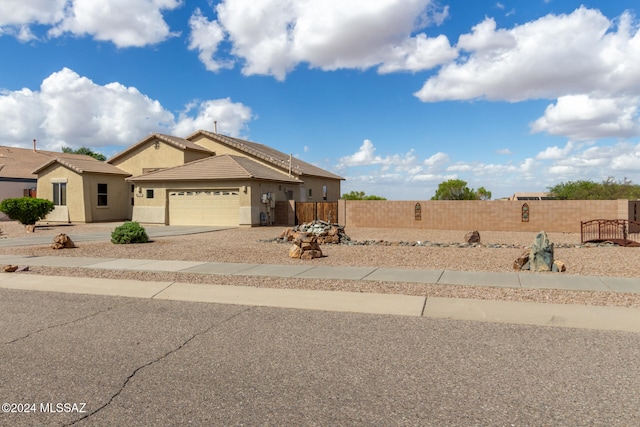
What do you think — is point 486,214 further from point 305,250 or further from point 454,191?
point 454,191

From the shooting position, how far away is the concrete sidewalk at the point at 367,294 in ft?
24.7

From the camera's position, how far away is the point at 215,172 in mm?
29094

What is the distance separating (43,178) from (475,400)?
35714mm

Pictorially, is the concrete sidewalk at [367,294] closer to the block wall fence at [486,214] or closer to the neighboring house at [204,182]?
the neighboring house at [204,182]

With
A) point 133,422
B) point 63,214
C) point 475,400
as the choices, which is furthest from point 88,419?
point 63,214

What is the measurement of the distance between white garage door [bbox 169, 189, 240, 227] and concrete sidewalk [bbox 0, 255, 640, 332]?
1508 cm

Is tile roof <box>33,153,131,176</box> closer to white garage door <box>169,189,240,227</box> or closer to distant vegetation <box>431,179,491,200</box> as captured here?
white garage door <box>169,189,240,227</box>

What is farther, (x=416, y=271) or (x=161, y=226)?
(x=161, y=226)

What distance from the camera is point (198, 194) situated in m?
29.7

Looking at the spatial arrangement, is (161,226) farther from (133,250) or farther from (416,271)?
(416,271)

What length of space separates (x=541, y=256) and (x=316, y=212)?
19.4 m

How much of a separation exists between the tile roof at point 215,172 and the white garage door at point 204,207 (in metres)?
0.92

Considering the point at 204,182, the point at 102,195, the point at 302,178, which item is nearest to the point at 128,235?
the point at 204,182

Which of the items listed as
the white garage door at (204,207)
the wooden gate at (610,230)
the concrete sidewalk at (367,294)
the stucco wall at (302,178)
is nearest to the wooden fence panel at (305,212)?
the stucco wall at (302,178)
